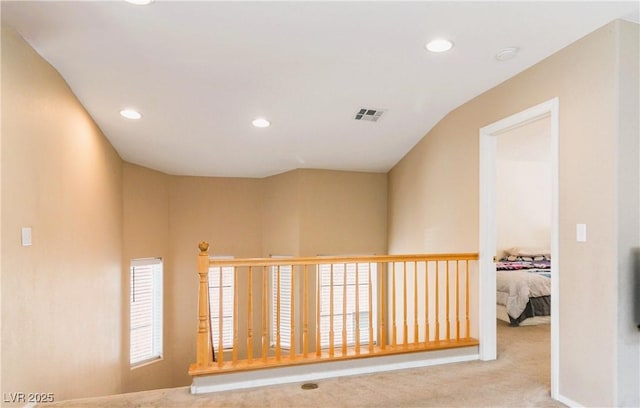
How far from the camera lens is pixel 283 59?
2980 millimetres

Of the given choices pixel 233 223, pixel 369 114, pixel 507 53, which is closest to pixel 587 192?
pixel 507 53

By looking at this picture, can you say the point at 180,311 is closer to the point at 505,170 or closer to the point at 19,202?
the point at 19,202

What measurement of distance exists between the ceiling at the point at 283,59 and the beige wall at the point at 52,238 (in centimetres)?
27

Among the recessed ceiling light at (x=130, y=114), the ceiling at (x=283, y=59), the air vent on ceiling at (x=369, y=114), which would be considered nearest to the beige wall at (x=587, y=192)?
the ceiling at (x=283, y=59)

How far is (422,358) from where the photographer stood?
3488mm

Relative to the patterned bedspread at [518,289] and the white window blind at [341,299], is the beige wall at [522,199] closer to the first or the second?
the patterned bedspread at [518,289]

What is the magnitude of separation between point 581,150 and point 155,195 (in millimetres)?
5069

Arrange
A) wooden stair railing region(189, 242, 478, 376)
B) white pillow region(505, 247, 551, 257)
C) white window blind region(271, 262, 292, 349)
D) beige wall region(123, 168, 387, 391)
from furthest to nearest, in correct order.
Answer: white pillow region(505, 247, 551, 257) → white window blind region(271, 262, 292, 349) → beige wall region(123, 168, 387, 391) → wooden stair railing region(189, 242, 478, 376)

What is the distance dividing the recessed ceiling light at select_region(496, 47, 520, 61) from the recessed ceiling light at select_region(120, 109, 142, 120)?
312cm

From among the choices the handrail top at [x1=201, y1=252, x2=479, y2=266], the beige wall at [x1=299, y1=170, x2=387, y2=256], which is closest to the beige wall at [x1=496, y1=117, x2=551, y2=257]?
the beige wall at [x1=299, y1=170, x2=387, y2=256]

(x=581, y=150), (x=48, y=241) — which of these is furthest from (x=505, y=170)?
(x=48, y=241)

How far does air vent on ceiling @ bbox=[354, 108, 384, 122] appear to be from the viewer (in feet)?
13.1

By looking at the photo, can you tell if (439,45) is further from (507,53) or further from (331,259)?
(331,259)

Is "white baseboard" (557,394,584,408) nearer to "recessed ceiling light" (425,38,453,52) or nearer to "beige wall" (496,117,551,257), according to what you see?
"recessed ceiling light" (425,38,453,52)
